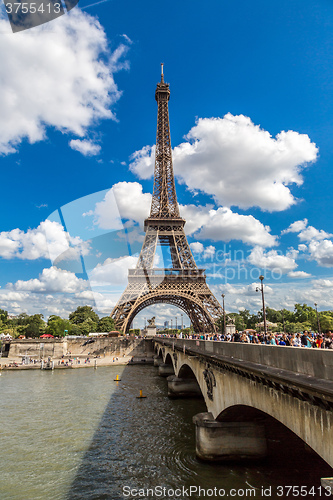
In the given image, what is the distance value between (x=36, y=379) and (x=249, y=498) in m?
39.6

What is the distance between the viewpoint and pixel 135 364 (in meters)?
62.7

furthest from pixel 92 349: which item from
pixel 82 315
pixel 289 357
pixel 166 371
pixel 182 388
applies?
pixel 289 357

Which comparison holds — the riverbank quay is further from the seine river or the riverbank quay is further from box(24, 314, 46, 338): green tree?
the seine river

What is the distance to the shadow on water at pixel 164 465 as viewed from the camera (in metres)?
12.6

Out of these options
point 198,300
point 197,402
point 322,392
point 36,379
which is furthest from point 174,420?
point 198,300

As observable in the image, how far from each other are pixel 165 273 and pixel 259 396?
2198 inches

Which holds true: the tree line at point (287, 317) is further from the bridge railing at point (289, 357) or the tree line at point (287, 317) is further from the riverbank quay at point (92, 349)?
the bridge railing at point (289, 357)

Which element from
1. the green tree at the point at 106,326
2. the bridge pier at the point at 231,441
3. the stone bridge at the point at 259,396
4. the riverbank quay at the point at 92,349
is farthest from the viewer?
the green tree at the point at 106,326

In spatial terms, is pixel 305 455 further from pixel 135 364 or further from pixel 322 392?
pixel 135 364

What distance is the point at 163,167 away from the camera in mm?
Answer: 77562

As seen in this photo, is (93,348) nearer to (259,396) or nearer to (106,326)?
(106,326)

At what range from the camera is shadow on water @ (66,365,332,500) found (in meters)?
12.6

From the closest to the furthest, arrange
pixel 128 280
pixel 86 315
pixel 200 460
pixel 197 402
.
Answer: pixel 200 460
pixel 197 402
pixel 128 280
pixel 86 315

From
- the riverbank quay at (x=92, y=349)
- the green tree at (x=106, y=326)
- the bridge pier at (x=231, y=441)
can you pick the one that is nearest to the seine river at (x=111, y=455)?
the bridge pier at (x=231, y=441)
